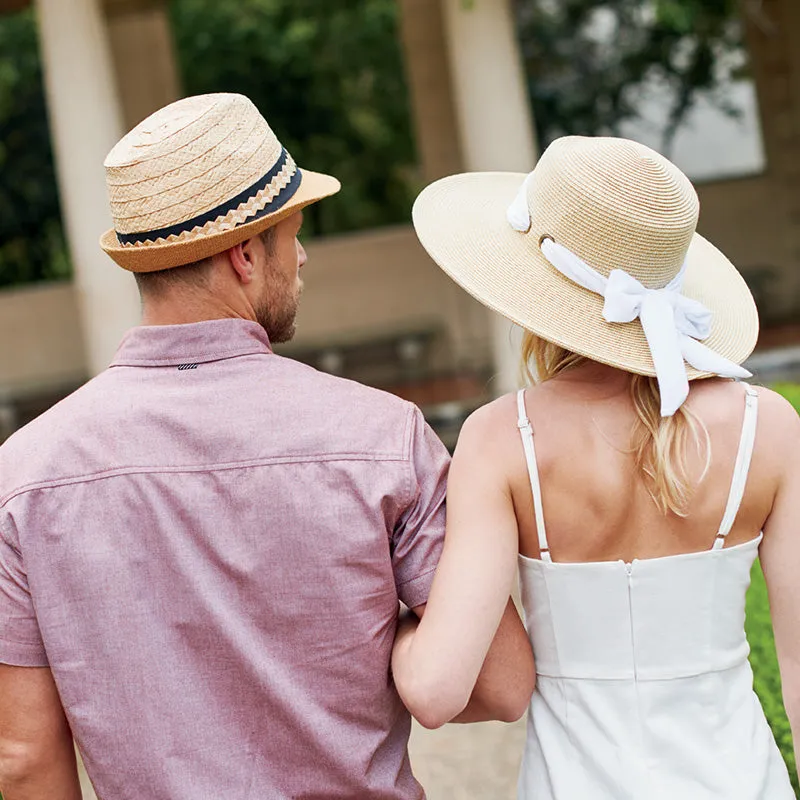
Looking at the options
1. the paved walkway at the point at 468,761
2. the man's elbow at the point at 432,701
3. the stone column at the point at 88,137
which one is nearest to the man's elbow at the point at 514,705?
the man's elbow at the point at 432,701

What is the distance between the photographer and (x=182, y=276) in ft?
5.45

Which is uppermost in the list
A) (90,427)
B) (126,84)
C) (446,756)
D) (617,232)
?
(617,232)

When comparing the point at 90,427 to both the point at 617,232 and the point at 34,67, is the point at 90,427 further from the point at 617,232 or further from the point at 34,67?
the point at 34,67

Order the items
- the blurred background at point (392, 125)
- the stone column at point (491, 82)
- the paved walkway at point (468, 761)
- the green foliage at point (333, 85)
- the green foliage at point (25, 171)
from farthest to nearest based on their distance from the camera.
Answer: the green foliage at point (333, 85) < the green foliage at point (25, 171) < the blurred background at point (392, 125) < the stone column at point (491, 82) < the paved walkway at point (468, 761)

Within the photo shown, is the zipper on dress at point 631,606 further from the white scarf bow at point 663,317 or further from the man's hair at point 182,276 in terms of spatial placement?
the man's hair at point 182,276

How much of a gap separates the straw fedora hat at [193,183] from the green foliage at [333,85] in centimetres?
1200

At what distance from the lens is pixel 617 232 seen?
165 cm

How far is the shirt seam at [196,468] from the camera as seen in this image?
1553mm

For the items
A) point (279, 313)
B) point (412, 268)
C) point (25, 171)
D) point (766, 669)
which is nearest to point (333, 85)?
point (412, 268)

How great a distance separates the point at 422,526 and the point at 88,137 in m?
7.03

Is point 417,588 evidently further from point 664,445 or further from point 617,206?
point 617,206

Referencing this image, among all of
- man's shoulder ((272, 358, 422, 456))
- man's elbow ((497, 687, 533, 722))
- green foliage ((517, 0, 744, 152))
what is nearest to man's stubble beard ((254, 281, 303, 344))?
man's shoulder ((272, 358, 422, 456))

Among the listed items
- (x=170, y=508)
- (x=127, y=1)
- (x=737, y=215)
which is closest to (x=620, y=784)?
(x=170, y=508)

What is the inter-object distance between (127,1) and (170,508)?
1056 centimetres
